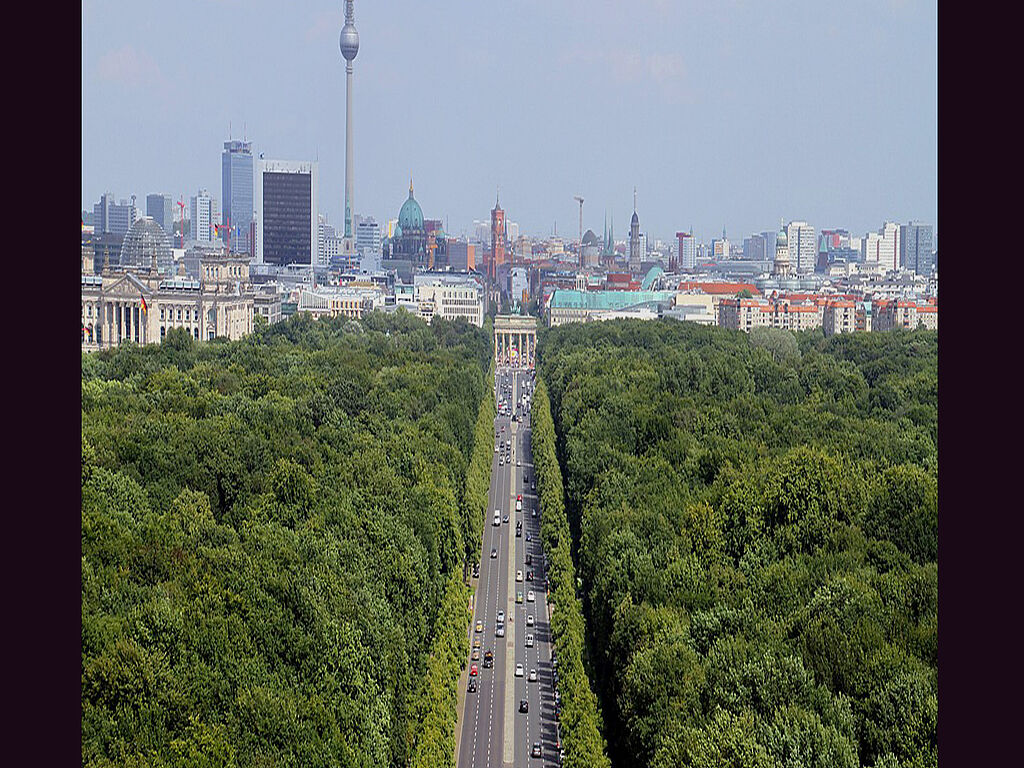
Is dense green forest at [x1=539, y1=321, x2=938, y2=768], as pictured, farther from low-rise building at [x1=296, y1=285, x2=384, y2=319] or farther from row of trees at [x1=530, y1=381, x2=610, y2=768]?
low-rise building at [x1=296, y1=285, x2=384, y2=319]

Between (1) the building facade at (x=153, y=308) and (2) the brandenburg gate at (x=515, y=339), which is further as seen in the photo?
(2) the brandenburg gate at (x=515, y=339)

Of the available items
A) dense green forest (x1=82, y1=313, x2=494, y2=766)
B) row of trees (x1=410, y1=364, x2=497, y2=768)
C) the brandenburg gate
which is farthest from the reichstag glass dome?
row of trees (x1=410, y1=364, x2=497, y2=768)

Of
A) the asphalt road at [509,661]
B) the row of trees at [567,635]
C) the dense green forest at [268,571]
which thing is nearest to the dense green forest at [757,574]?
the row of trees at [567,635]

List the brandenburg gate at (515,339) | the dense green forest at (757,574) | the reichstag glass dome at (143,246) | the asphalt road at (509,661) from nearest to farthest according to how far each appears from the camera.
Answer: the dense green forest at (757,574) → the asphalt road at (509,661) → the reichstag glass dome at (143,246) → the brandenburg gate at (515,339)

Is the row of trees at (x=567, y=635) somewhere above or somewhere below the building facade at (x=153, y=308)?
below

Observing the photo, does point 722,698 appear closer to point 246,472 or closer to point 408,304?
point 246,472

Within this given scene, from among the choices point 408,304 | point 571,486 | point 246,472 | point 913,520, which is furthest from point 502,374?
point 913,520

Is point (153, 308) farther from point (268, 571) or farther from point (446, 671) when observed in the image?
point (268, 571)

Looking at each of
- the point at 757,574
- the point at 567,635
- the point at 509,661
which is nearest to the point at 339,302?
the point at 509,661

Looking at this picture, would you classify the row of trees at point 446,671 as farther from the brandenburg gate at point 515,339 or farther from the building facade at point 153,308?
the brandenburg gate at point 515,339
